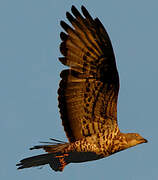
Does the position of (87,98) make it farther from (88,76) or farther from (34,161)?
(34,161)

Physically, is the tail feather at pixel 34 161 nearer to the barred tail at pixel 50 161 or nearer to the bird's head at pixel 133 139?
the barred tail at pixel 50 161

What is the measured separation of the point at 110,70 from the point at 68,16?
1.50 m

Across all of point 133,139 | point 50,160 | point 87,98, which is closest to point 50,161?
point 50,160

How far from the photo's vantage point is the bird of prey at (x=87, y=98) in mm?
11188

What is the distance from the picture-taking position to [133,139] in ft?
39.1

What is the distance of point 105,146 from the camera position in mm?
11664

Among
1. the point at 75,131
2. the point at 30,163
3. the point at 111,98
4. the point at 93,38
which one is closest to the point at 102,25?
the point at 93,38

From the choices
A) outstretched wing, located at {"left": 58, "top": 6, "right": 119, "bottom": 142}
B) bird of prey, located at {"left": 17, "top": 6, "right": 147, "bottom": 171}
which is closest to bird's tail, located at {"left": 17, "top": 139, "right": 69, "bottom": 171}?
bird of prey, located at {"left": 17, "top": 6, "right": 147, "bottom": 171}

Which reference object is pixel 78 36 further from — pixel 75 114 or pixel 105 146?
pixel 105 146

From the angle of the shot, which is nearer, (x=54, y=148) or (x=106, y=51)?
(x=106, y=51)

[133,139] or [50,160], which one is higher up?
[50,160]

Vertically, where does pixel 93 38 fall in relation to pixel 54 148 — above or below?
above

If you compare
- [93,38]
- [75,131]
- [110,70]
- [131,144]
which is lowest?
[131,144]

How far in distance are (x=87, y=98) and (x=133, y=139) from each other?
150 cm
